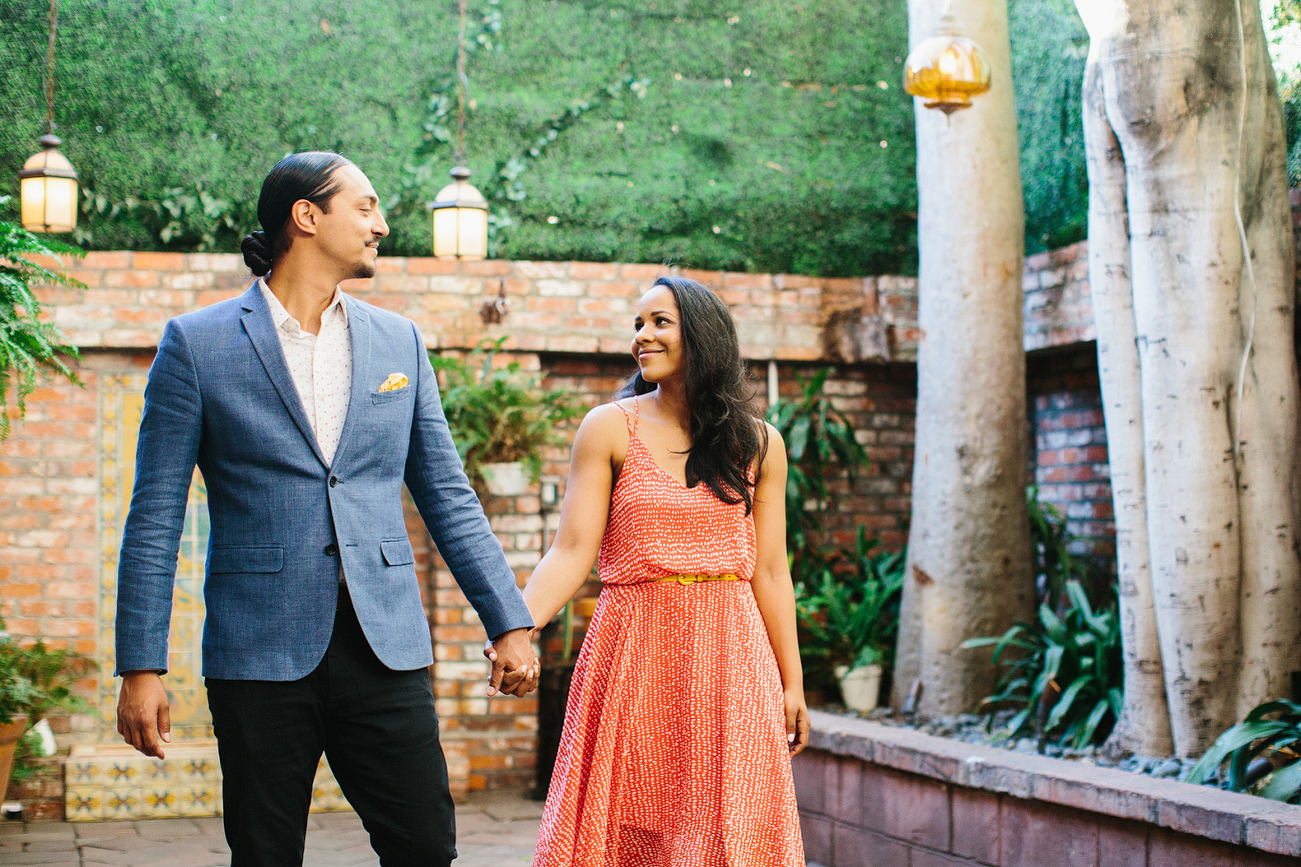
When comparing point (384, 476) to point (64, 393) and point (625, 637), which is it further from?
point (64, 393)

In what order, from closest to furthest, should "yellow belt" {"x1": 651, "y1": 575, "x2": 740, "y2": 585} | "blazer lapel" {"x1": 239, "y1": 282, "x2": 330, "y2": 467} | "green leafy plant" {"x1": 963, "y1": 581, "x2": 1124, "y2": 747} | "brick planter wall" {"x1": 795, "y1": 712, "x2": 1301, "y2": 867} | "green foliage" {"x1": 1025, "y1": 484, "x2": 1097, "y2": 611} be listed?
"blazer lapel" {"x1": 239, "y1": 282, "x2": 330, "y2": 467}, "yellow belt" {"x1": 651, "y1": 575, "x2": 740, "y2": 585}, "brick planter wall" {"x1": 795, "y1": 712, "x2": 1301, "y2": 867}, "green leafy plant" {"x1": 963, "y1": 581, "x2": 1124, "y2": 747}, "green foliage" {"x1": 1025, "y1": 484, "x2": 1097, "y2": 611}

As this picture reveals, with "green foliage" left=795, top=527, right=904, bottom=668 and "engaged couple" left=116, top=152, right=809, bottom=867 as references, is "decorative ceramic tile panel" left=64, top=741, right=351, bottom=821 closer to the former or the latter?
"green foliage" left=795, top=527, right=904, bottom=668

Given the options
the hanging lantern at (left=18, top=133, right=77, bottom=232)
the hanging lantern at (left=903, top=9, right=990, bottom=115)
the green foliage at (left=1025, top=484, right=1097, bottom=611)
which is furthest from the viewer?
the green foliage at (left=1025, top=484, right=1097, bottom=611)

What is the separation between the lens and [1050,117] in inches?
224

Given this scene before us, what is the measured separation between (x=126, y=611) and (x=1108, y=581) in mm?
4451

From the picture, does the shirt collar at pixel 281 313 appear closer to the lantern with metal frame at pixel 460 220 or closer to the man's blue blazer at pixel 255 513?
the man's blue blazer at pixel 255 513

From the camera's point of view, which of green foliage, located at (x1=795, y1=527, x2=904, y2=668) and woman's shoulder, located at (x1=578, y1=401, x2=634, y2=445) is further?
green foliage, located at (x1=795, y1=527, x2=904, y2=668)

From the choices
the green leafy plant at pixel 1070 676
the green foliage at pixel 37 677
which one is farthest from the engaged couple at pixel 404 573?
the green foliage at pixel 37 677

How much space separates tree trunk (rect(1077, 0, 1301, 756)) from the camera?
3.83 metres

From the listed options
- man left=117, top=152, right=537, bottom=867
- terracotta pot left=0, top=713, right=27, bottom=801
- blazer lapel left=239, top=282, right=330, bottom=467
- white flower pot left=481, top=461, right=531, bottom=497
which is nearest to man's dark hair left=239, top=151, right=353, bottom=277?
man left=117, top=152, right=537, bottom=867

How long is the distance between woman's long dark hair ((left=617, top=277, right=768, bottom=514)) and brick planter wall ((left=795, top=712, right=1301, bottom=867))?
1434 mm

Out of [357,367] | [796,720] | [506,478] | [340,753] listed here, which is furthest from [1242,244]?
[340,753]

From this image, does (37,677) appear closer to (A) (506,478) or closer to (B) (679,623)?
(A) (506,478)

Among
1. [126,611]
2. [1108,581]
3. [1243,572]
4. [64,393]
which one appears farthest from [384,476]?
[1108,581]
